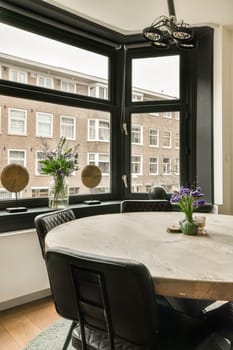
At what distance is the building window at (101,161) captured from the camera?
3.29 meters

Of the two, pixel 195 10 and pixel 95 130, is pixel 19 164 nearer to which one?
pixel 95 130

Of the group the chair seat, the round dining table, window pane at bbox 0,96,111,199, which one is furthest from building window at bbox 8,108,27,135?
the chair seat

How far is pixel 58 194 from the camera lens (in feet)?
9.07

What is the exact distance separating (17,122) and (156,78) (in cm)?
168

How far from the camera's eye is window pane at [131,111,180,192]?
3367 mm

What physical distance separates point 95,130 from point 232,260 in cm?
243

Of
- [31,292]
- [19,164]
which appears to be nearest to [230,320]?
[31,292]

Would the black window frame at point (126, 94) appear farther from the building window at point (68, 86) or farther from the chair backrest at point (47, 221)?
the chair backrest at point (47, 221)

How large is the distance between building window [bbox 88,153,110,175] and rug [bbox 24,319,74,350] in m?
1.70

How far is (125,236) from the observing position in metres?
1.61

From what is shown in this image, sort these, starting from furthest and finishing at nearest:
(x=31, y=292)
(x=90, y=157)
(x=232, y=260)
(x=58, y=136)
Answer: (x=90, y=157) → (x=58, y=136) → (x=31, y=292) → (x=232, y=260)

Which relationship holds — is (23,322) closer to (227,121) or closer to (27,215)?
(27,215)

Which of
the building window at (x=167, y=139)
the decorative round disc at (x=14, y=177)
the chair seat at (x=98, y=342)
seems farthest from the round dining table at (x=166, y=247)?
the building window at (x=167, y=139)

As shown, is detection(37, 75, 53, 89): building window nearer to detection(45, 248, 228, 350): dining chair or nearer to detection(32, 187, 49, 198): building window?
detection(32, 187, 49, 198): building window
